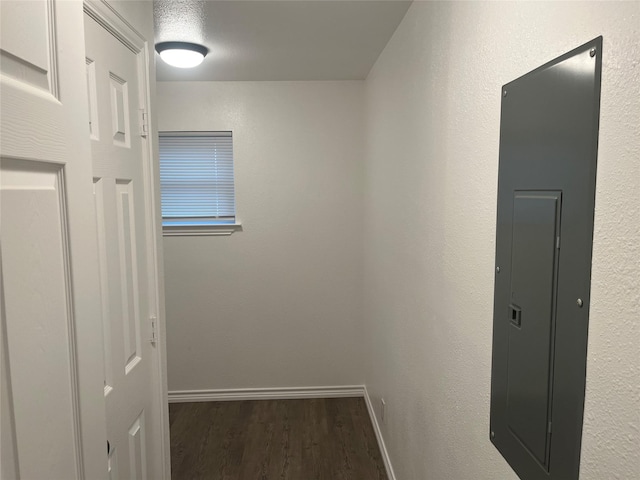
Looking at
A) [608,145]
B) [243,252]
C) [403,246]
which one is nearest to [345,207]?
[243,252]

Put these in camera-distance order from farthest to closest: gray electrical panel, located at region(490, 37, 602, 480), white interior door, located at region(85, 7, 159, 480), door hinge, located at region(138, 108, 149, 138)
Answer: door hinge, located at region(138, 108, 149, 138) < white interior door, located at region(85, 7, 159, 480) < gray electrical panel, located at region(490, 37, 602, 480)

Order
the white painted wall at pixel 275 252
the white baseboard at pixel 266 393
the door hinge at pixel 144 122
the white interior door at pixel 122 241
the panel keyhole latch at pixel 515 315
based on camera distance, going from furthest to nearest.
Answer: the white baseboard at pixel 266 393
the white painted wall at pixel 275 252
the door hinge at pixel 144 122
the white interior door at pixel 122 241
the panel keyhole latch at pixel 515 315

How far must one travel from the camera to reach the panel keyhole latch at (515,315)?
1.00 metres

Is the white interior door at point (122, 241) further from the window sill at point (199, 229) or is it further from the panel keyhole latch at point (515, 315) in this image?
the window sill at point (199, 229)

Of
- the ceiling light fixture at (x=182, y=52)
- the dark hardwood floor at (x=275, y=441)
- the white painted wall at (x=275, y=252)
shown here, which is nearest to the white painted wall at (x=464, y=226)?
the dark hardwood floor at (x=275, y=441)

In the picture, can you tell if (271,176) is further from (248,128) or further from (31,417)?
(31,417)

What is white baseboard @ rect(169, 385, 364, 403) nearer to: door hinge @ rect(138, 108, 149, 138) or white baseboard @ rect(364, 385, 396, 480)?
white baseboard @ rect(364, 385, 396, 480)

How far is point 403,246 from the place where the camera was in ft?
7.31

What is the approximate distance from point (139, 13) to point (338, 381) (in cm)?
287

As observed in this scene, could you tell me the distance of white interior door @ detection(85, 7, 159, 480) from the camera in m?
1.36

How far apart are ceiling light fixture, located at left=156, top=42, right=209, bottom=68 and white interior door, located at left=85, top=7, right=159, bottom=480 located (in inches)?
32.5

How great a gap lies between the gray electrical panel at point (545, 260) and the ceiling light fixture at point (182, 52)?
1871 millimetres

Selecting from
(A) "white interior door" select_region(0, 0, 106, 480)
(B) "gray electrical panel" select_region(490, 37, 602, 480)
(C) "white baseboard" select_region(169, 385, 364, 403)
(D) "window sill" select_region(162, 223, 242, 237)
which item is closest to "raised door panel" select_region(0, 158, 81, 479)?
(A) "white interior door" select_region(0, 0, 106, 480)

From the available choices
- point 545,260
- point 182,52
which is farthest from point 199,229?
point 545,260
